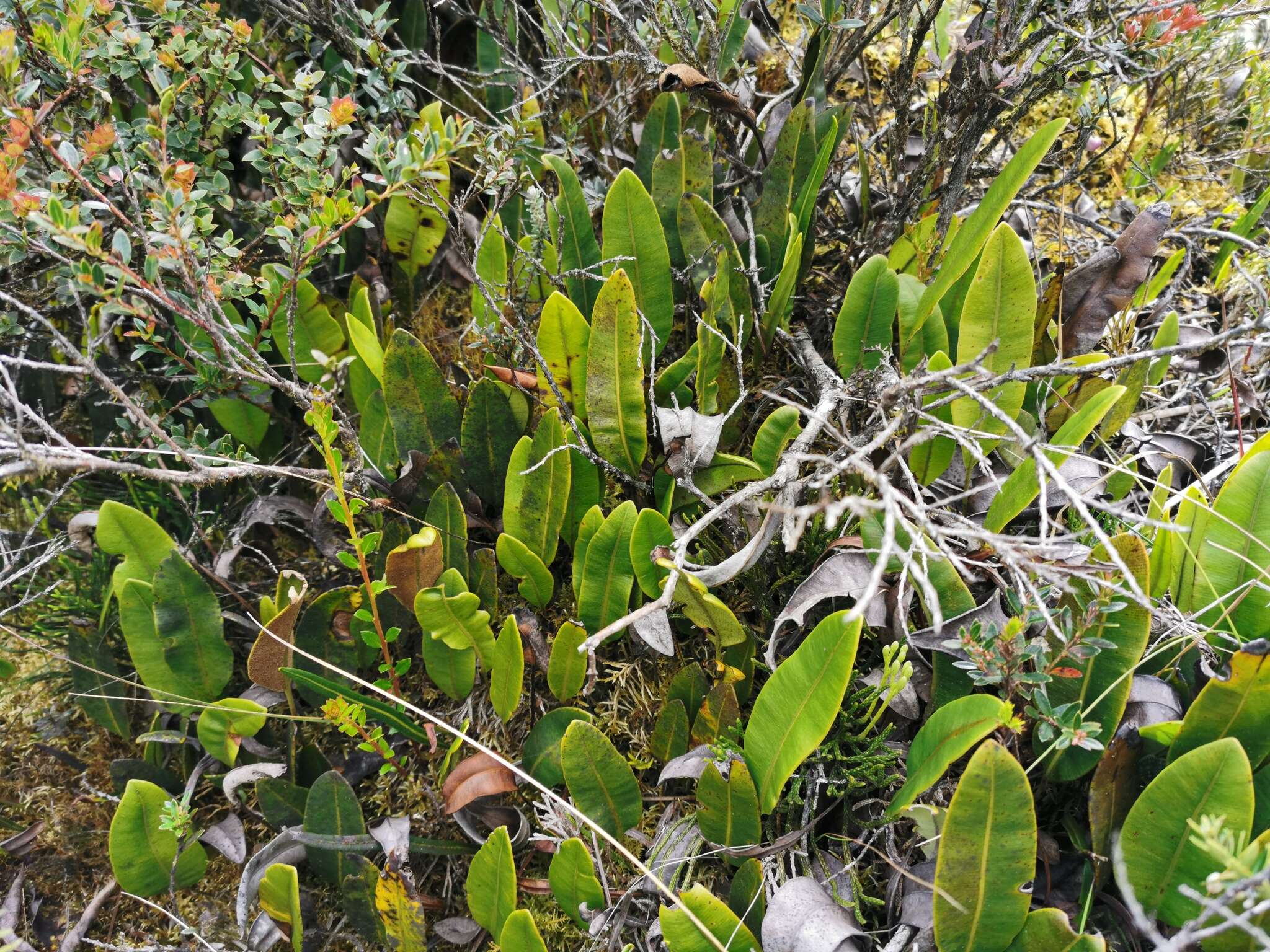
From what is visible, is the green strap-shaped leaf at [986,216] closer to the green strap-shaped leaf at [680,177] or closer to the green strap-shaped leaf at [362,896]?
the green strap-shaped leaf at [680,177]

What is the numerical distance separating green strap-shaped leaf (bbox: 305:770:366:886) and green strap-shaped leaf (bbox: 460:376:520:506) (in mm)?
548

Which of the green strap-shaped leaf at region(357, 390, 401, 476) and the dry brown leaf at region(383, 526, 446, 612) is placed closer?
the dry brown leaf at region(383, 526, 446, 612)

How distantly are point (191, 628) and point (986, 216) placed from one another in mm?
1469

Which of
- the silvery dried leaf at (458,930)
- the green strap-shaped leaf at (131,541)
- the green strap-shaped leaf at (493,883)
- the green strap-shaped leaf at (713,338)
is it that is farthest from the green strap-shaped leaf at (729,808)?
the green strap-shaped leaf at (131,541)

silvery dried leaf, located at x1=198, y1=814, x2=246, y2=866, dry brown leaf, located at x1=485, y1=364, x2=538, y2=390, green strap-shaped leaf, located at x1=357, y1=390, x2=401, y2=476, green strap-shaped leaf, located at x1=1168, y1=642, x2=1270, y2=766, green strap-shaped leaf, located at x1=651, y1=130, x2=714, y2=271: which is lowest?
silvery dried leaf, located at x1=198, y1=814, x2=246, y2=866

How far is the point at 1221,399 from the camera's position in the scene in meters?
1.62

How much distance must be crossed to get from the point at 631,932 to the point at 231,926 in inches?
26.1

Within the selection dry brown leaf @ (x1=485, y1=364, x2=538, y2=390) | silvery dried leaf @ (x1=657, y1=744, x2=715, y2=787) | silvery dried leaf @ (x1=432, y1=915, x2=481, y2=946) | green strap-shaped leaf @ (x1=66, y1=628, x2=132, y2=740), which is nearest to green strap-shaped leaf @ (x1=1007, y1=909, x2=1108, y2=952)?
silvery dried leaf @ (x1=657, y1=744, x2=715, y2=787)

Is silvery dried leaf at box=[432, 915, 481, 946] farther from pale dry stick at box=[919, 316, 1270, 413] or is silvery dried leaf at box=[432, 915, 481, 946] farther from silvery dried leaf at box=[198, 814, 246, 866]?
pale dry stick at box=[919, 316, 1270, 413]

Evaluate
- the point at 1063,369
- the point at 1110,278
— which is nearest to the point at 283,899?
the point at 1063,369

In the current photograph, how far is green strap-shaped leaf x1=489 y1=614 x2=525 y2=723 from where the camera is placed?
131 centimetres

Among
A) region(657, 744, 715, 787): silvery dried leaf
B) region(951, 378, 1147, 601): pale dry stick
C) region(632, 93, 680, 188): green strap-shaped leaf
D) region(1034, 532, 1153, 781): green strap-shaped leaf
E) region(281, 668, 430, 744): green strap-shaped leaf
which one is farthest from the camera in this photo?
region(632, 93, 680, 188): green strap-shaped leaf

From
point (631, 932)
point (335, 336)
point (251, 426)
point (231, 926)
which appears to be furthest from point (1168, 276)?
point (231, 926)

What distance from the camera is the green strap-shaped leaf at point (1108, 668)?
1116 mm
